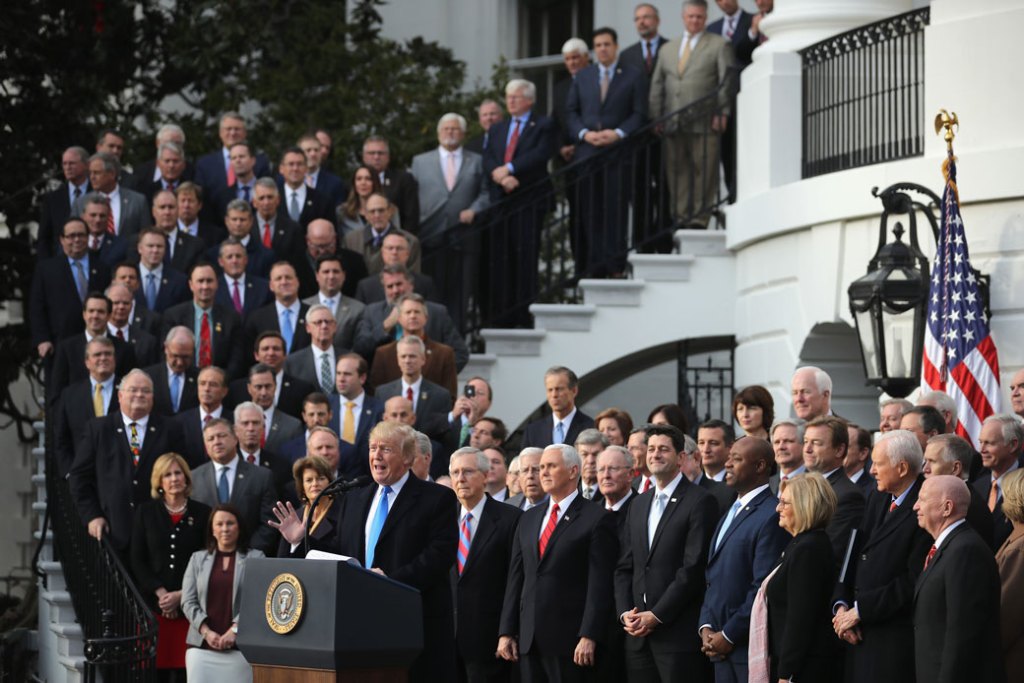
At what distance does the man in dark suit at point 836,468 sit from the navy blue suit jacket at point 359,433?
3854 mm

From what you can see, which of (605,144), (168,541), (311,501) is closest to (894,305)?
(311,501)

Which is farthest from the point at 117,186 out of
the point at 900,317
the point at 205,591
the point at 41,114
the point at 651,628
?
the point at 651,628

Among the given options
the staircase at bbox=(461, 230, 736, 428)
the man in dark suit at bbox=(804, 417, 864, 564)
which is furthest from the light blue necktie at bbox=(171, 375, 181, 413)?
the man in dark suit at bbox=(804, 417, 864, 564)

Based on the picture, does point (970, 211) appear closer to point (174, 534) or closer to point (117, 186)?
point (174, 534)

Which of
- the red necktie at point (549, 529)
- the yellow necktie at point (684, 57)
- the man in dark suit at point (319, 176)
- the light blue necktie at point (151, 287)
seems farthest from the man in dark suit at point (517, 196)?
the red necktie at point (549, 529)

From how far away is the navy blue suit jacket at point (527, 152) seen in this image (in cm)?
1752

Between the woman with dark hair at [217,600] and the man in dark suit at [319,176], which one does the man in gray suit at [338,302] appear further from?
the woman with dark hair at [217,600]

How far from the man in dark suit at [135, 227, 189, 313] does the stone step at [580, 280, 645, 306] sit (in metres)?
3.52

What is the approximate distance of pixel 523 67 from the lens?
23375 mm

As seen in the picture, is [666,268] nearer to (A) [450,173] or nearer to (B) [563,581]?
(A) [450,173]

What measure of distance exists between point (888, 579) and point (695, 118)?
8300mm

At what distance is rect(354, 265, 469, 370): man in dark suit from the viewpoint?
50.4 feet

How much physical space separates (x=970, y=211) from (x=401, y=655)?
644 centimetres

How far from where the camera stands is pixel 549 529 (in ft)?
37.1
